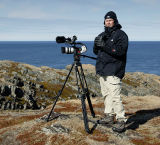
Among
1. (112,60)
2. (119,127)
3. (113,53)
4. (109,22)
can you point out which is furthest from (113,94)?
(109,22)

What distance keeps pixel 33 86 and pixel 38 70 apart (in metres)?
20.1

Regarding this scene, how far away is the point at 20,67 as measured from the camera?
101250mm

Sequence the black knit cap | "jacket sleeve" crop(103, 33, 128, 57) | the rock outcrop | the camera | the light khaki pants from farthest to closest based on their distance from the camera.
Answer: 1. the rock outcrop
2. the camera
3. the light khaki pants
4. the black knit cap
5. "jacket sleeve" crop(103, 33, 128, 57)

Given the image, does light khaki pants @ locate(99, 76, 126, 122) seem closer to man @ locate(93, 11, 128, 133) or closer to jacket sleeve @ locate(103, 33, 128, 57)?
man @ locate(93, 11, 128, 133)

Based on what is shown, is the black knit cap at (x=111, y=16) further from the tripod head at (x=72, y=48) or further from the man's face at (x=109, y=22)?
the tripod head at (x=72, y=48)

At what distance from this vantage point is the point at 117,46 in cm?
1047

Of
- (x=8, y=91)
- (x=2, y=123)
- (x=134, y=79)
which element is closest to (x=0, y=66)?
(x=8, y=91)

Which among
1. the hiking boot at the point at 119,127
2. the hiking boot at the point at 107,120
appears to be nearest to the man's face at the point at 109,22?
the hiking boot at the point at 107,120

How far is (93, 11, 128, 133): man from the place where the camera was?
10500 mm

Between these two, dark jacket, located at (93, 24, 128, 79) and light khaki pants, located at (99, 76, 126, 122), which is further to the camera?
light khaki pants, located at (99, 76, 126, 122)

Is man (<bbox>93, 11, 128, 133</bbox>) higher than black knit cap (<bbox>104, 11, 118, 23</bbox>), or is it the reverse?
black knit cap (<bbox>104, 11, 118, 23</bbox>)

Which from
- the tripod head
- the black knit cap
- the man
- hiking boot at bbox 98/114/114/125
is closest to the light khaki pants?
the man

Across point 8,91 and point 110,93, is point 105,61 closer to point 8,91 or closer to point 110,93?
point 110,93

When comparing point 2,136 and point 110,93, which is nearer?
point 110,93
